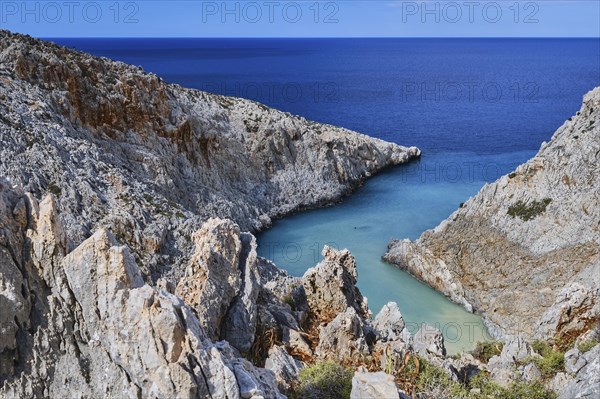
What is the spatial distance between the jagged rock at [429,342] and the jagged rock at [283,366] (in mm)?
5441

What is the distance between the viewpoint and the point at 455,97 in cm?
13600

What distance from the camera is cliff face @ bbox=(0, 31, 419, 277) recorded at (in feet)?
100

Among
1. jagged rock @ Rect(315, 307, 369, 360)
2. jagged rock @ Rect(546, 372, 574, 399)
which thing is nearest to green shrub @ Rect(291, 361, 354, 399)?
jagged rock @ Rect(315, 307, 369, 360)

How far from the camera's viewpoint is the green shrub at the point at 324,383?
38.1 feet

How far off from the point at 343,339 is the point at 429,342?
4848mm

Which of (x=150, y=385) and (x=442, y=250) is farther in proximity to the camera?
(x=442, y=250)

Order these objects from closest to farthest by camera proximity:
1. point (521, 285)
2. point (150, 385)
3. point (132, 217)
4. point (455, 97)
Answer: point (150, 385) < point (132, 217) < point (521, 285) < point (455, 97)

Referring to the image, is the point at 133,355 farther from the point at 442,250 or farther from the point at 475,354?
the point at 442,250

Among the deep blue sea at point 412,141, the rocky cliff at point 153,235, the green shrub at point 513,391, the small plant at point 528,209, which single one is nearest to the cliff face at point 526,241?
the small plant at point 528,209

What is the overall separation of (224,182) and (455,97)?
326 ft

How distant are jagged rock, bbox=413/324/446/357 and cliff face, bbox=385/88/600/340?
1260 cm

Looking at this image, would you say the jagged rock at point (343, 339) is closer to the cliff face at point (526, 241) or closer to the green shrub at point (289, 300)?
the green shrub at point (289, 300)

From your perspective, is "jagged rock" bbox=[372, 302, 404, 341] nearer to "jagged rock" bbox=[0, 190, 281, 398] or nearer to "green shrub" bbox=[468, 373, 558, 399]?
"green shrub" bbox=[468, 373, 558, 399]

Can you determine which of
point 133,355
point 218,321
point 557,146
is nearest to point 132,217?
point 218,321
